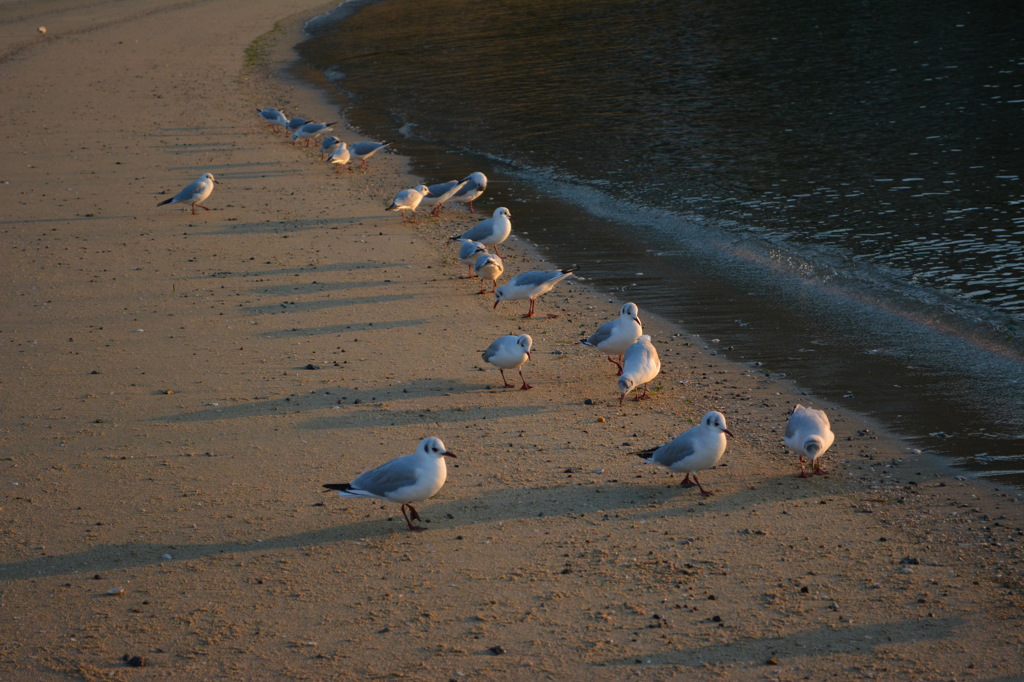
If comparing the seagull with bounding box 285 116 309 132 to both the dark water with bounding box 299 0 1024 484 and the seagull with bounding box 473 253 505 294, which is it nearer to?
the dark water with bounding box 299 0 1024 484

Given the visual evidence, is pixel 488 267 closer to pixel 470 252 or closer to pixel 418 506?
pixel 470 252

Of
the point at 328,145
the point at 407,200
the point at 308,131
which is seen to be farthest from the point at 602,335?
the point at 308,131

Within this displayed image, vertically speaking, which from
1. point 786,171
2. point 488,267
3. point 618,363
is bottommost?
point 786,171

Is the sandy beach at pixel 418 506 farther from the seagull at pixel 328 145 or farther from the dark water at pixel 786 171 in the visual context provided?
the seagull at pixel 328 145

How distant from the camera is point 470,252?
1325cm

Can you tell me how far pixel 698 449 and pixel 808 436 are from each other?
2.94 ft

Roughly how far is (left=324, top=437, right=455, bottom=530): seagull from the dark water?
4.15m

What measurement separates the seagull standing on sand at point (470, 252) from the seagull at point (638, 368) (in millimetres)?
4096

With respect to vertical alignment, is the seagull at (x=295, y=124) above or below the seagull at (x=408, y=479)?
below

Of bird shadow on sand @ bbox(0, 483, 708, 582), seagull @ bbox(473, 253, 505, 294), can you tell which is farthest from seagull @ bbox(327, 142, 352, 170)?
bird shadow on sand @ bbox(0, 483, 708, 582)

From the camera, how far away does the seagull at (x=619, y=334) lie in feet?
32.3

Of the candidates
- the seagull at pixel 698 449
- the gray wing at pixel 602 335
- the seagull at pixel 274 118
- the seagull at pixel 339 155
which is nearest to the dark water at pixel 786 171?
the seagull at pixel 339 155

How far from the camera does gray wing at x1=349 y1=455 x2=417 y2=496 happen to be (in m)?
7.05

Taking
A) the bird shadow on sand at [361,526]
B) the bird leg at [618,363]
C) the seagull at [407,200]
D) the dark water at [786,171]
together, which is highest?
the bird shadow on sand at [361,526]
